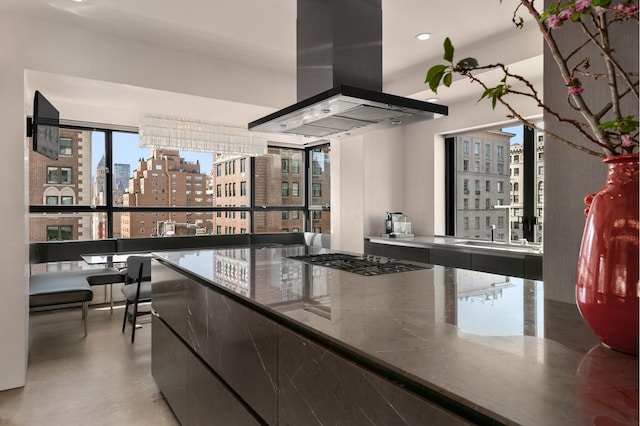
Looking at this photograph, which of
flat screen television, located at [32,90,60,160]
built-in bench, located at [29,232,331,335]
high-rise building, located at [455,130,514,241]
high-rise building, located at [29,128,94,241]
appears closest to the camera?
flat screen television, located at [32,90,60,160]

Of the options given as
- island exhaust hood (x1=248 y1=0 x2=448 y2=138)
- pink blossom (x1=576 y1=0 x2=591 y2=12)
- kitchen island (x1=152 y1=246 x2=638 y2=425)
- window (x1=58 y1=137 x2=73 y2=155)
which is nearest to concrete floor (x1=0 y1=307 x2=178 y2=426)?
kitchen island (x1=152 y1=246 x2=638 y2=425)

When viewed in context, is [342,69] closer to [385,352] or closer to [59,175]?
[385,352]

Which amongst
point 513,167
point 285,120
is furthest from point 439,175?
point 285,120

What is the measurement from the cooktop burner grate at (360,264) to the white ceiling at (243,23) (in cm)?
133

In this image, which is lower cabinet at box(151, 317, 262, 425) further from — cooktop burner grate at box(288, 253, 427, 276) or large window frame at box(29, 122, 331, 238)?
large window frame at box(29, 122, 331, 238)

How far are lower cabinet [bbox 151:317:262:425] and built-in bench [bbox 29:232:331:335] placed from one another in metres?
1.44

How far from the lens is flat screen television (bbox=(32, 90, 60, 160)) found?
9.71 feet

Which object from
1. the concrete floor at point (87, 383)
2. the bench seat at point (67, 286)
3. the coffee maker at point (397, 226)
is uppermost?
the coffee maker at point (397, 226)

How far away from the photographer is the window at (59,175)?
4.96 metres

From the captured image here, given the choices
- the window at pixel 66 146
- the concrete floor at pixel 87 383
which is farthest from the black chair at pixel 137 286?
the window at pixel 66 146

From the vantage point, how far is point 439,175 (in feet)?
16.3

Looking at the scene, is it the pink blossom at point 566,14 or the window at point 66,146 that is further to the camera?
the window at point 66,146

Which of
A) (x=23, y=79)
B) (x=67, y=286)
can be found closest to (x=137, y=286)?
(x=67, y=286)

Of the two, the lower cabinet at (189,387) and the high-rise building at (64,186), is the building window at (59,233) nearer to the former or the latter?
the high-rise building at (64,186)
